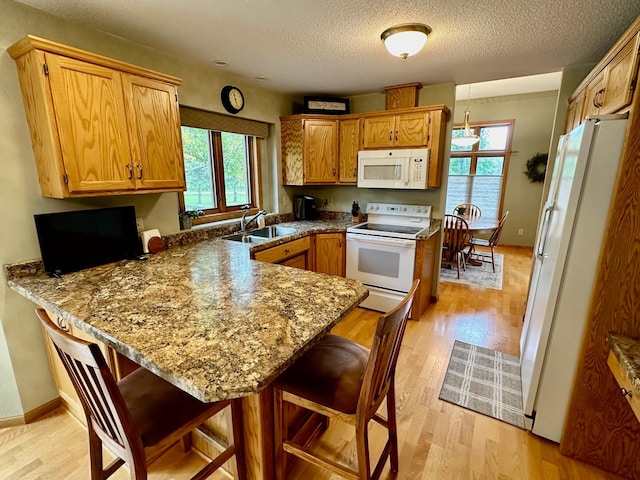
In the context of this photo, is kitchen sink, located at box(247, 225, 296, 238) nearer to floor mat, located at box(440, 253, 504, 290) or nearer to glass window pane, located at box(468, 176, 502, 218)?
floor mat, located at box(440, 253, 504, 290)

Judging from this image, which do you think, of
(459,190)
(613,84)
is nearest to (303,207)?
(613,84)

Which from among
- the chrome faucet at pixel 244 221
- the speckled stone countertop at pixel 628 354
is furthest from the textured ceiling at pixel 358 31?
the speckled stone countertop at pixel 628 354

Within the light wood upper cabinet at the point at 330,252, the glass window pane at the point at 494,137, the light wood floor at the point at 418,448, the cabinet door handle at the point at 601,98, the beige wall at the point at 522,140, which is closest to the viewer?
the light wood floor at the point at 418,448

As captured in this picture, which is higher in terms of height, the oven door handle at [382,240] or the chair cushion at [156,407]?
the oven door handle at [382,240]

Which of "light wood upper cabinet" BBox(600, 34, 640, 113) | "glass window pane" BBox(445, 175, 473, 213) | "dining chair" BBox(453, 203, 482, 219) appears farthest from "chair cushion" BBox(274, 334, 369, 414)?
"glass window pane" BBox(445, 175, 473, 213)

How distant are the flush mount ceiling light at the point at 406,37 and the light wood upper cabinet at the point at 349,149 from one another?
4.48ft

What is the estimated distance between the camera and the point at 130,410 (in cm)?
109

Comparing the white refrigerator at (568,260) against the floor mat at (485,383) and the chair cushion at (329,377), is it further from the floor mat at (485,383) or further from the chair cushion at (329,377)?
the chair cushion at (329,377)

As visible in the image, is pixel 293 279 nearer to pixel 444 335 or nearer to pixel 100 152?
pixel 100 152

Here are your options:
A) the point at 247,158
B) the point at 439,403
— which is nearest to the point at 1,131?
the point at 247,158

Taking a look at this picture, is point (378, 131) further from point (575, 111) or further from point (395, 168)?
point (575, 111)

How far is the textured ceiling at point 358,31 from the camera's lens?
63.6 inches

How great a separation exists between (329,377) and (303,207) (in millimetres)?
2675

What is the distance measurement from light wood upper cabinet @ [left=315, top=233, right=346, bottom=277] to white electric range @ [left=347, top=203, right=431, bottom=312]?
0.08 m
